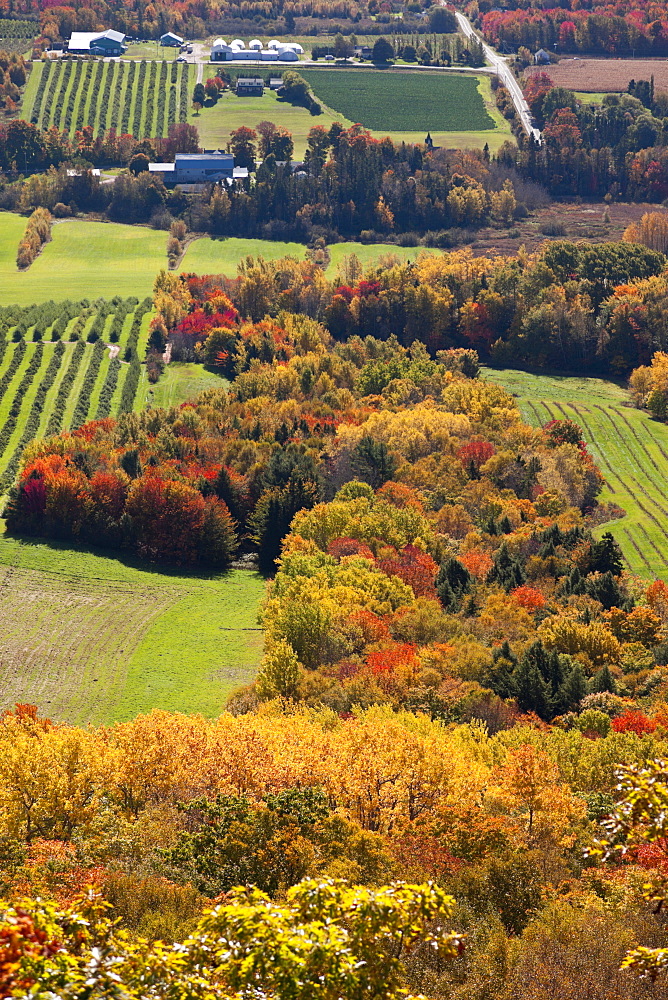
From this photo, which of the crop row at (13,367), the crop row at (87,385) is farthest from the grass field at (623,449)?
the crop row at (13,367)

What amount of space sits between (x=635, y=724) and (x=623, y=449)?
3427 inches

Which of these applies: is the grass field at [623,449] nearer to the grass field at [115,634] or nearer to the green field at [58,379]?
the grass field at [115,634]

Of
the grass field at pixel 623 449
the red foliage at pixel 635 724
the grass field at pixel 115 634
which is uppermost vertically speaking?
the red foliage at pixel 635 724

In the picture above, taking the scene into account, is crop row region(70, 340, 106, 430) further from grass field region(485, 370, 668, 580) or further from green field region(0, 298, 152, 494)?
grass field region(485, 370, 668, 580)

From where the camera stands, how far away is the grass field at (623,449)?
13812 cm

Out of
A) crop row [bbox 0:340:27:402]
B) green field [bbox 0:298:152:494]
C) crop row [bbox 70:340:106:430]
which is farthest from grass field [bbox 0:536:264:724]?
crop row [bbox 0:340:27:402]

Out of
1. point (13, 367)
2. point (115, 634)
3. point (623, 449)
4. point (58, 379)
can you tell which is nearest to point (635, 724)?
point (115, 634)

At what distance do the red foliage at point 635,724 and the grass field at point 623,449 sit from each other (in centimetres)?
4569

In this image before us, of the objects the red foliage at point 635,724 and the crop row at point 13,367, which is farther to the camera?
the crop row at point 13,367

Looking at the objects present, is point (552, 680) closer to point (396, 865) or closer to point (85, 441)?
point (396, 865)

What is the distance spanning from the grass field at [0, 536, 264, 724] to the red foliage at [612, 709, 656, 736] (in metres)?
34.0

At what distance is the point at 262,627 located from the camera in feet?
392

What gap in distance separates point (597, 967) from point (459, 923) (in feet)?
25.1

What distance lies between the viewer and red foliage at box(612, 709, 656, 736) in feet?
275
